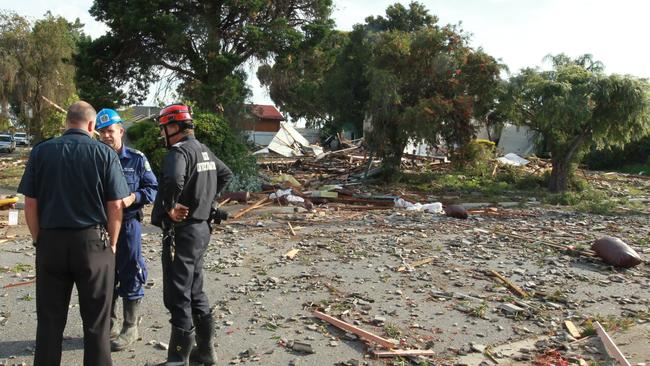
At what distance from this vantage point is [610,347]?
4.60 m

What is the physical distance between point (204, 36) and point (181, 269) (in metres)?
19.8

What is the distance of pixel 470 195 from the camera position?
17750mm

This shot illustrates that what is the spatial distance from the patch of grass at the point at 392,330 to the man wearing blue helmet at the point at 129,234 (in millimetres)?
2271

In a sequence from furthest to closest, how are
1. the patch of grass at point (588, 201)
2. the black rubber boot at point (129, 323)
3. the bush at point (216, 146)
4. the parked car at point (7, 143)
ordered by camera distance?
the parked car at point (7, 143) < the bush at point (216, 146) < the patch of grass at point (588, 201) < the black rubber boot at point (129, 323)

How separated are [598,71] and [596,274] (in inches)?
556

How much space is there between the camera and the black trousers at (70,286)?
131 inches

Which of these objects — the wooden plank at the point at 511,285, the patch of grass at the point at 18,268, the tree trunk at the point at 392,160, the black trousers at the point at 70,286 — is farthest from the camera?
the tree trunk at the point at 392,160

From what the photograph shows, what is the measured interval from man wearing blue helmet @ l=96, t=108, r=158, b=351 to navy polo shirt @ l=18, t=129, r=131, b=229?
0.82 metres

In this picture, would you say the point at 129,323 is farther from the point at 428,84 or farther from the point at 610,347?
the point at 428,84

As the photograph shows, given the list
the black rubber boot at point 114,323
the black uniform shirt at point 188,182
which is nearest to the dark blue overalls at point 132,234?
the black rubber boot at point 114,323

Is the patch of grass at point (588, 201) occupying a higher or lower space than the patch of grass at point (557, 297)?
higher

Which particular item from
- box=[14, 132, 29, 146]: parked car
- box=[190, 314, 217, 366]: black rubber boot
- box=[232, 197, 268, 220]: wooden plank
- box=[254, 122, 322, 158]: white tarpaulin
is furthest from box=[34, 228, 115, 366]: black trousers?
box=[14, 132, 29, 146]: parked car

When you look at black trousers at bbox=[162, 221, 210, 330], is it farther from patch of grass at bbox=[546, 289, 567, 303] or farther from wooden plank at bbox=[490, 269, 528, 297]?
patch of grass at bbox=[546, 289, 567, 303]

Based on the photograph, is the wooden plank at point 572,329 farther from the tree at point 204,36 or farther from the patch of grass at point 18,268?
the tree at point 204,36
